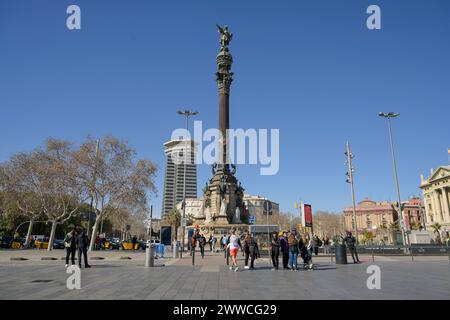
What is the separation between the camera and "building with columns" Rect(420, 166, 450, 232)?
2997 inches

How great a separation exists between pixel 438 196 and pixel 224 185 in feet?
229

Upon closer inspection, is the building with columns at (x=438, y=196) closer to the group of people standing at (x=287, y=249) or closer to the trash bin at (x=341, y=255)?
the trash bin at (x=341, y=255)

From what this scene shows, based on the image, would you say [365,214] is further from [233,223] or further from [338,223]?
[233,223]

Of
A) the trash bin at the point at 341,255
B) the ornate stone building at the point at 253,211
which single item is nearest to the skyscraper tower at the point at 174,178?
the ornate stone building at the point at 253,211

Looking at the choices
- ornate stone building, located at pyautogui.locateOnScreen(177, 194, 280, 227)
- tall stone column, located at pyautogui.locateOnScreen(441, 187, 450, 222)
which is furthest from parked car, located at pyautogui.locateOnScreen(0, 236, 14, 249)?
tall stone column, located at pyautogui.locateOnScreen(441, 187, 450, 222)

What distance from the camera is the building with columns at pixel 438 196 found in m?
76.1

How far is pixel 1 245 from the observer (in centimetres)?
4159

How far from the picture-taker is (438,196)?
81188 millimetres

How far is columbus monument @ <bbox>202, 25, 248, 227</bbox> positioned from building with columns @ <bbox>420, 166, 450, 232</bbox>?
2214 inches

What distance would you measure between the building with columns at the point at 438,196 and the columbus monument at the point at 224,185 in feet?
184
